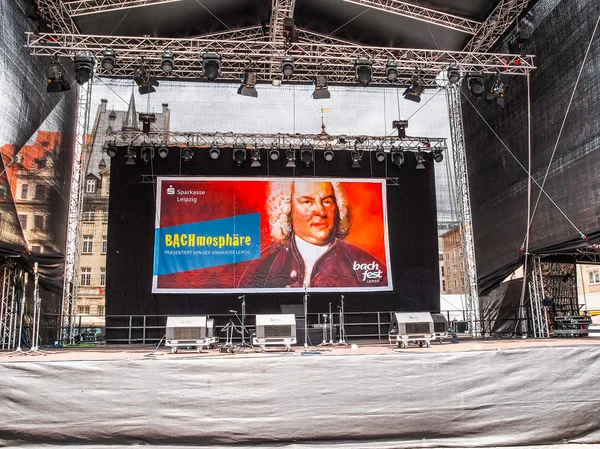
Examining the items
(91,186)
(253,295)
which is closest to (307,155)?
(253,295)

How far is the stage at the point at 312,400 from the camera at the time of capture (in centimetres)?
377

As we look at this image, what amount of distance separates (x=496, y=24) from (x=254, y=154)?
635 centimetres

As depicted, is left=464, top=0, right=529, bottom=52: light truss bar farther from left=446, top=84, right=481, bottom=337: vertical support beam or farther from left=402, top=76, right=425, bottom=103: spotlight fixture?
left=402, top=76, right=425, bottom=103: spotlight fixture

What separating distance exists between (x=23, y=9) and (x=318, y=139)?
6.94 metres

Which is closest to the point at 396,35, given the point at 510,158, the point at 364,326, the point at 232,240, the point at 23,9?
the point at 510,158

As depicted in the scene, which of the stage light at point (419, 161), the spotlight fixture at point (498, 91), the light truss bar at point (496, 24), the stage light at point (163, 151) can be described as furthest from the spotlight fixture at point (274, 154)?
the light truss bar at point (496, 24)

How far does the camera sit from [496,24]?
11.0 m

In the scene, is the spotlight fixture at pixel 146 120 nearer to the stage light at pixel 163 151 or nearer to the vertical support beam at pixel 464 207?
the stage light at pixel 163 151

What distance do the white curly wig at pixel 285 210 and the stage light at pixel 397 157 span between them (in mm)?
1559

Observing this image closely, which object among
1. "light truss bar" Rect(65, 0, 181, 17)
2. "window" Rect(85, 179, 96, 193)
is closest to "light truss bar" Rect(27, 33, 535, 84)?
"light truss bar" Rect(65, 0, 181, 17)

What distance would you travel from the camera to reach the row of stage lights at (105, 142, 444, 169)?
493 inches

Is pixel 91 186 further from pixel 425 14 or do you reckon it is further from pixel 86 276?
pixel 425 14

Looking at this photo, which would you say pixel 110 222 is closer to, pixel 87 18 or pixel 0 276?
pixel 0 276

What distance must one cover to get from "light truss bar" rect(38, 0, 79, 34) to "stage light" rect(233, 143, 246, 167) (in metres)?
4.43
